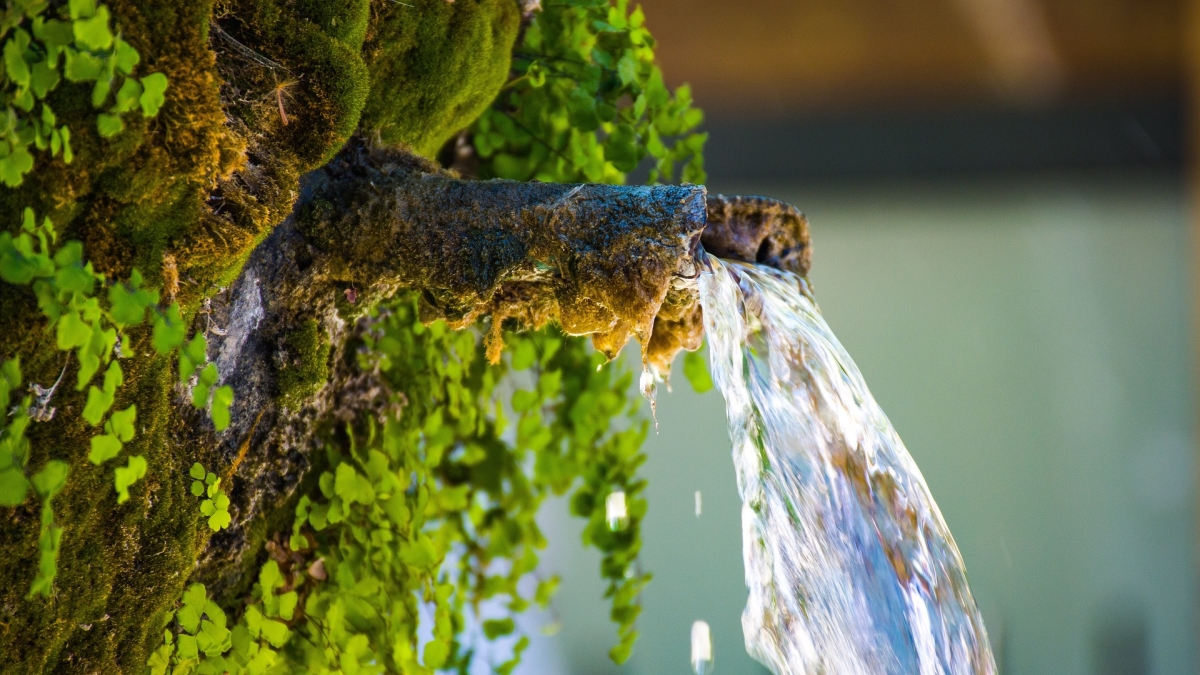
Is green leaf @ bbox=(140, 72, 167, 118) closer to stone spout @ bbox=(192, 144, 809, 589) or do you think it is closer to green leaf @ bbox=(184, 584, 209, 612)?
stone spout @ bbox=(192, 144, 809, 589)

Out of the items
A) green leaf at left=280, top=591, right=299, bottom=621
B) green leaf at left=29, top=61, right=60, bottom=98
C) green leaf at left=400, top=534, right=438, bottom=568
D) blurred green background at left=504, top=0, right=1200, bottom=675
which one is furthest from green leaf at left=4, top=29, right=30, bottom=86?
blurred green background at left=504, top=0, right=1200, bottom=675

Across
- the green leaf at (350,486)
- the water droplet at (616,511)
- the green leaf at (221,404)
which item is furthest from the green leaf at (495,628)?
the green leaf at (221,404)

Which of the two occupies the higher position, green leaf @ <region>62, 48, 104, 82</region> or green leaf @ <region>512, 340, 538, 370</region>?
green leaf @ <region>62, 48, 104, 82</region>

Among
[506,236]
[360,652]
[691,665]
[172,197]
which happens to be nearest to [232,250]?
[172,197]

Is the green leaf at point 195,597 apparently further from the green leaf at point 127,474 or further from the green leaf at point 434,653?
the green leaf at point 434,653

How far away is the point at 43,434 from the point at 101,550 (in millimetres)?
91

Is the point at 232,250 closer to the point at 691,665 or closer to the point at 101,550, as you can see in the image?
the point at 101,550

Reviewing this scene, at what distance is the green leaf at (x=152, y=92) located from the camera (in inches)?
19.8

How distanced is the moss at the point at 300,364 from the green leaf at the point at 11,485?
0.86ft

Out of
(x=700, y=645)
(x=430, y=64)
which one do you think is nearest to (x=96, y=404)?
(x=430, y=64)

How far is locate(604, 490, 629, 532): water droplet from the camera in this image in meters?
1.17

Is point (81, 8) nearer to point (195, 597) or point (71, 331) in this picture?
point (71, 331)

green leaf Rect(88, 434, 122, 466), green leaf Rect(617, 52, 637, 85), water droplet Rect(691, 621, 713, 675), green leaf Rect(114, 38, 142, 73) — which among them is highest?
green leaf Rect(617, 52, 637, 85)

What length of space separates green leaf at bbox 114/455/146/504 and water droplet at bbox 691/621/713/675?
2.27 metres
